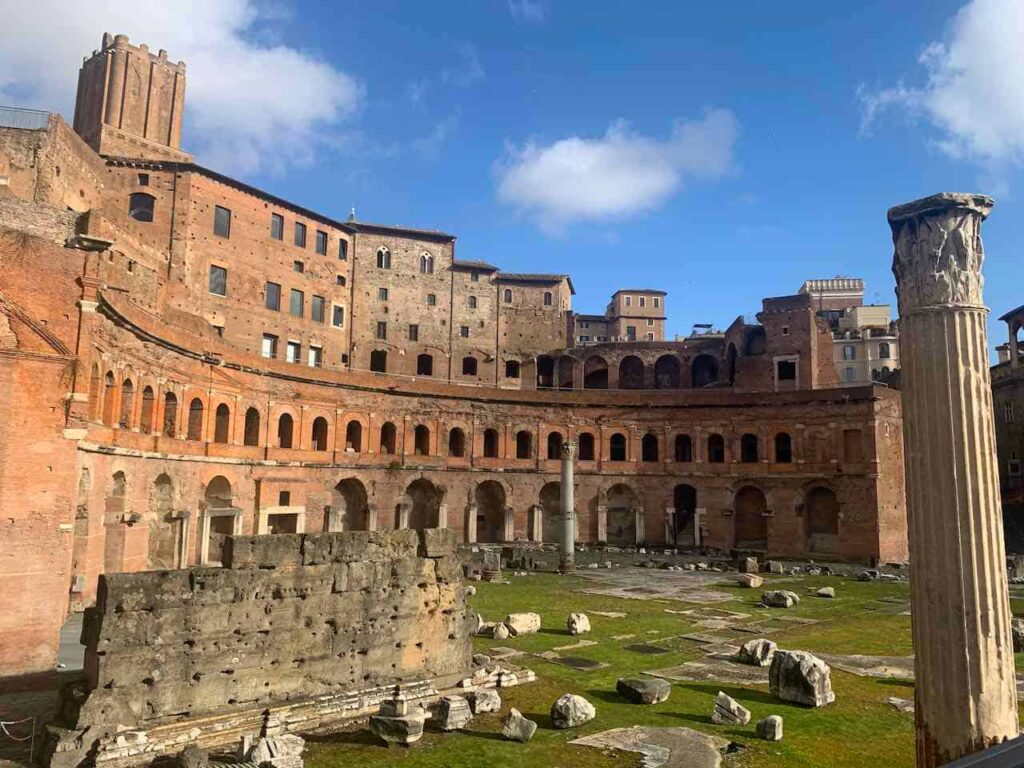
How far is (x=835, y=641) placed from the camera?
16.8 m

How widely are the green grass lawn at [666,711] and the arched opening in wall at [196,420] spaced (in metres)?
14.1

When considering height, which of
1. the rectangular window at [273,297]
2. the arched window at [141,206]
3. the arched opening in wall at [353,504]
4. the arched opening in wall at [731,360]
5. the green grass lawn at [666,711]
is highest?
the arched window at [141,206]

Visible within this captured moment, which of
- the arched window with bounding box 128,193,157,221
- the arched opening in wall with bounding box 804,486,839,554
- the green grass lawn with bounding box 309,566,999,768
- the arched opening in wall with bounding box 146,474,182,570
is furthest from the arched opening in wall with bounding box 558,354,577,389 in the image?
the green grass lawn with bounding box 309,566,999,768

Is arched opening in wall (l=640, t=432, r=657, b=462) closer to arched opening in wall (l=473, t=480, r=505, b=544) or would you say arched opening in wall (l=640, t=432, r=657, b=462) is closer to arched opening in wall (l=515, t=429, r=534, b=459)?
arched opening in wall (l=515, t=429, r=534, b=459)

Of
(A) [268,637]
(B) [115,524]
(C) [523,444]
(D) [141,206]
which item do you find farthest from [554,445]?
(A) [268,637]

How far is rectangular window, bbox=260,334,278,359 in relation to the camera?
3938 cm

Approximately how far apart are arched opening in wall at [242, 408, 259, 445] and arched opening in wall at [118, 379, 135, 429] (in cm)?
928

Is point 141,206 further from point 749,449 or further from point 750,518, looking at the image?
point 750,518

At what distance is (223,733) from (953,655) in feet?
28.8

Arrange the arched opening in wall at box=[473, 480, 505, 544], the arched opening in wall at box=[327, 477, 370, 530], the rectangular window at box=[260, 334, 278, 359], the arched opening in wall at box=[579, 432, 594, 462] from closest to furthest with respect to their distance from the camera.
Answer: the arched opening in wall at box=[327, 477, 370, 530], the rectangular window at box=[260, 334, 278, 359], the arched opening in wall at box=[473, 480, 505, 544], the arched opening in wall at box=[579, 432, 594, 462]

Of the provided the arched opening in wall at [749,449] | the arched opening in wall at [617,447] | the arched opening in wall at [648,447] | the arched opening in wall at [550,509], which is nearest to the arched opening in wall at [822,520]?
the arched opening in wall at [749,449]

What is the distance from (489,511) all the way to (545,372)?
13105mm

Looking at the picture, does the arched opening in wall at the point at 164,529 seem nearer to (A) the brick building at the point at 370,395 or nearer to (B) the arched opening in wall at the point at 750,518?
(A) the brick building at the point at 370,395

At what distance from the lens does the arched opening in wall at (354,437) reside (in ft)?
122
